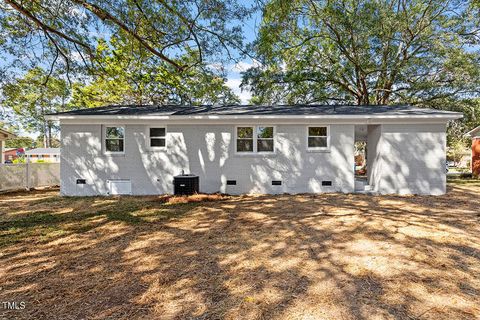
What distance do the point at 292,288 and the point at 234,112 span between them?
761 cm

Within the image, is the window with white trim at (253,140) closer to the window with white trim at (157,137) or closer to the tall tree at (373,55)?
the window with white trim at (157,137)

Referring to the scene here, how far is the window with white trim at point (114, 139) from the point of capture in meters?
9.54

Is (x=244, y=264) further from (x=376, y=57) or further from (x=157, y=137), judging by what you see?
(x=376, y=57)

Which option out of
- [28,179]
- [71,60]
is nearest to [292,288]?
[71,60]

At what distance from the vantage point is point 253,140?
954 centimetres

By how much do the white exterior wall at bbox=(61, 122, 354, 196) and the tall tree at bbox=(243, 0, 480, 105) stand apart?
15.0 ft

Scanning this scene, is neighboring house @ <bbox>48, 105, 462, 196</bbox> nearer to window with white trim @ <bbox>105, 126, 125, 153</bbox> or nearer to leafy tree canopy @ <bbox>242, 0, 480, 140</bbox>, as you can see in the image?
window with white trim @ <bbox>105, 126, 125, 153</bbox>

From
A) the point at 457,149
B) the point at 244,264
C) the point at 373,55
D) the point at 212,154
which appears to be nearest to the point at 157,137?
the point at 212,154

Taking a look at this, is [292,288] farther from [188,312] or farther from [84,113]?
[84,113]

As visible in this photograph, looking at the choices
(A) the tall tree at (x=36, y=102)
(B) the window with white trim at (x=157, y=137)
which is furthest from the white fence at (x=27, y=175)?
(B) the window with white trim at (x=157, y=137)

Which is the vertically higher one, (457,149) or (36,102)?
(36,102)

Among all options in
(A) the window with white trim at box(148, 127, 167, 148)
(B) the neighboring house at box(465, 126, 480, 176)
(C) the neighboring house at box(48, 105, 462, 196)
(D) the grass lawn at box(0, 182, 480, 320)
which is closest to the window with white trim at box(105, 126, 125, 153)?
(C) the neighboring house at box(48, 105, 462, 196)

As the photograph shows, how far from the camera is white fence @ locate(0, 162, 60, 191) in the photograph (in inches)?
420

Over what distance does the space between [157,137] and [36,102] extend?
1076 inches
